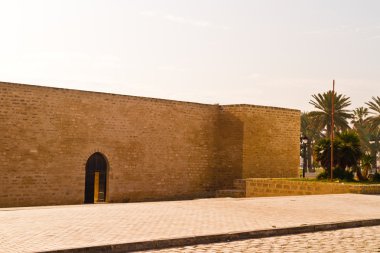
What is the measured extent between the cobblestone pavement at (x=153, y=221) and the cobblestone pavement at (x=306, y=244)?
0.42 metres

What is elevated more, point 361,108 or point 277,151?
point 361,108

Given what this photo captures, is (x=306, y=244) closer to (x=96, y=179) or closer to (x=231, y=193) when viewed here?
(x=96, y=179)

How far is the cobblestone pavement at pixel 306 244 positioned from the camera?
21.1 feet

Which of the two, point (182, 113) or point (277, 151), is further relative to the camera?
point (277, 151)

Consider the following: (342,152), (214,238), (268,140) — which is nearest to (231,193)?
(268,140)

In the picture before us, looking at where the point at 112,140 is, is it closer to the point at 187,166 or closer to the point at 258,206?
the point at 187,166

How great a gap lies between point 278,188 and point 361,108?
31.2m

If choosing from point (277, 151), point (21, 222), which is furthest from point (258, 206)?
point (277, 151)

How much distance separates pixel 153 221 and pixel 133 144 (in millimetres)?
12372

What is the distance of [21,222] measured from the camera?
8.08 m

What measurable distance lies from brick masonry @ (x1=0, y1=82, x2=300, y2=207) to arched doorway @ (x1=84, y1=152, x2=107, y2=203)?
31 centimetres

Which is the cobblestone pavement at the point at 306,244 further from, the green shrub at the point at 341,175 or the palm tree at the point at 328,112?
the palm tree at the point at 328,112

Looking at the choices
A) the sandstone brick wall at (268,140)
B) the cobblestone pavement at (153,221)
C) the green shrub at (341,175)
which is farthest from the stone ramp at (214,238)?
the sandstone brick wall at (268,140)

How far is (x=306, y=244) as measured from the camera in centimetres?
691
